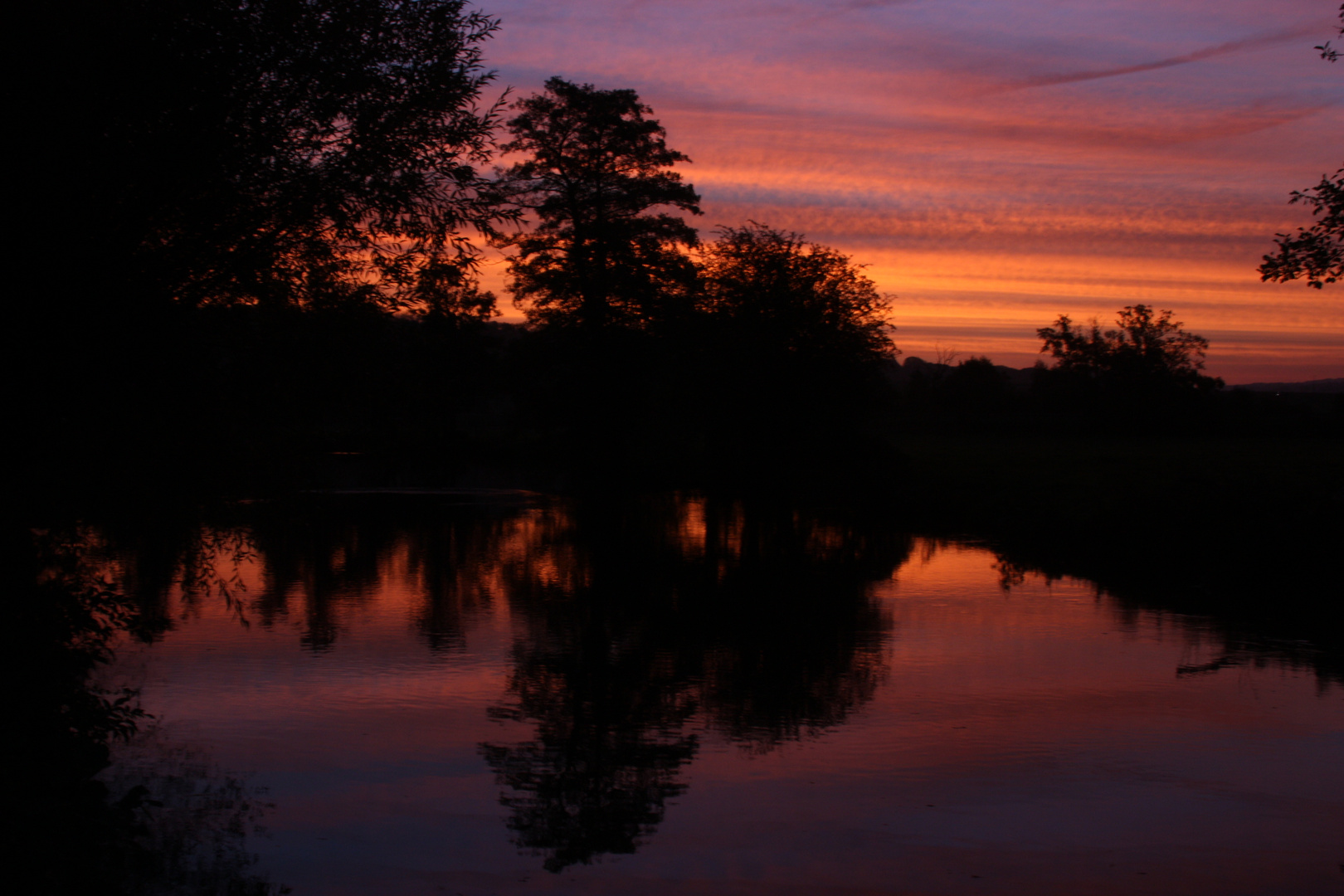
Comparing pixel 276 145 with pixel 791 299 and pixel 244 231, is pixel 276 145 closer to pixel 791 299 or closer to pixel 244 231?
pixel 244 231

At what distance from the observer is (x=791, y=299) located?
38.5 meters

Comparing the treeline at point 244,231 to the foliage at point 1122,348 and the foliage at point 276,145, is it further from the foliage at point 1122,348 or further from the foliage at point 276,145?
the foliage at point 1122,348

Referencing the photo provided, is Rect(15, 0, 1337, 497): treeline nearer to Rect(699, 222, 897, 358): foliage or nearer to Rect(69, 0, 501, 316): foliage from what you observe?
Rect(69, 0, 501, 316): foliage

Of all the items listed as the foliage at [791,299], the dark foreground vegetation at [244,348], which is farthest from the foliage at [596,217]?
the dark foreground vegetation at [244,348]

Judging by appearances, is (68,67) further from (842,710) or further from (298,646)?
(842,710)

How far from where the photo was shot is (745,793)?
7281mm

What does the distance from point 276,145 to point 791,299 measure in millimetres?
30193

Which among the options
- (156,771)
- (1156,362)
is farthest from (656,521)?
(1156,362)

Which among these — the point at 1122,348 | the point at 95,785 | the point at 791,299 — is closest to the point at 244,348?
the point at 95,785

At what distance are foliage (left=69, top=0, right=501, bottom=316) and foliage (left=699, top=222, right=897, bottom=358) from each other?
27366 millimetres

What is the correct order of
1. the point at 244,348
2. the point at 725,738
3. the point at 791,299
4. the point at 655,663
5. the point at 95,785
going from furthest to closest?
the point at 791,299
the point at 655,663
the point at 244,348
the point at 725,738
the point at 95,785

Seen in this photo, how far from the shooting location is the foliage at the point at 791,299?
38219 millimetres

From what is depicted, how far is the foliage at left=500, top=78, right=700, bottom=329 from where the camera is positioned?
140 feet

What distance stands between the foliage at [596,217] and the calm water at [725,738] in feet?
91.7
